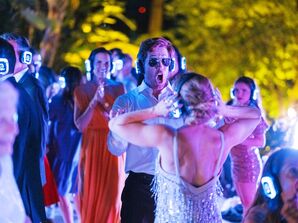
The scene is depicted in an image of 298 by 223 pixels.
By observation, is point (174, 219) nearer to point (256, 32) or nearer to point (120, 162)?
point (120, 162)

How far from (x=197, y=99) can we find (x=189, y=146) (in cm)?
25

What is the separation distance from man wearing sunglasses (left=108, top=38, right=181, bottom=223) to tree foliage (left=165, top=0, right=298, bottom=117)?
1196 centimetres

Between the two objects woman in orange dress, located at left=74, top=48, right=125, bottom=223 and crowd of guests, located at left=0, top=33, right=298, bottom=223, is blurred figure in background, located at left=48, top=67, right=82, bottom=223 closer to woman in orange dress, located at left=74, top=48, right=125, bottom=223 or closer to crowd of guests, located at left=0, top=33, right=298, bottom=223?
crowd of guests, located at left=0, top=33, right=298, bottom=223

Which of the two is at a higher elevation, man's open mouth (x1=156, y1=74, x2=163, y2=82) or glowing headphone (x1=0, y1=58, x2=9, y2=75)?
glowing headphone (x1=0, y1=58, x2=9, y2=75)

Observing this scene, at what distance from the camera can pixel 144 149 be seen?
5301mm

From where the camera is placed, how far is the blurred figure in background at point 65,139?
8.62m

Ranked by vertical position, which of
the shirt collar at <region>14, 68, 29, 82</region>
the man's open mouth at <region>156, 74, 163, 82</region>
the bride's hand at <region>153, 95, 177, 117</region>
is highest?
the shirt collar at <region>14, 68, 29, 82</region>

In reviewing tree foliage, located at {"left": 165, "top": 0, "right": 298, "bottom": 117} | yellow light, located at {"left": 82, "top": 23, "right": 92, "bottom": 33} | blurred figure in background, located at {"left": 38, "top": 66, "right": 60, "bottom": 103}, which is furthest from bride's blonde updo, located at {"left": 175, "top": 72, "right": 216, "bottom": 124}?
tree foliage, located at {"left": 165, "top": 0, "right": 298, "bottom": 117}

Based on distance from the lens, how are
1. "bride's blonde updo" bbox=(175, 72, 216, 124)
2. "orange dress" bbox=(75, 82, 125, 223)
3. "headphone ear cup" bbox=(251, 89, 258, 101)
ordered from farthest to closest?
"headphone ear cup" bbox=(251, 89, 258, 101) < "orange dress" bbox=(75, 82, 125, 223) < "bride's blonde updo" bbox=(175, 72, 216, 124)

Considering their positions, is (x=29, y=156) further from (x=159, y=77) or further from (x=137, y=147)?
(x=159, y=77)

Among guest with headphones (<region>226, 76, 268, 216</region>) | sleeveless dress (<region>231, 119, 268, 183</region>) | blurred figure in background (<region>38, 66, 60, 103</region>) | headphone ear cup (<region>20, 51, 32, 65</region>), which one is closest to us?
headphone ear cup (<region>20, 51, 32, 65</region>)

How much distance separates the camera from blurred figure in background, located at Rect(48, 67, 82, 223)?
28.3 ft

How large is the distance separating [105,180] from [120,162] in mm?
225

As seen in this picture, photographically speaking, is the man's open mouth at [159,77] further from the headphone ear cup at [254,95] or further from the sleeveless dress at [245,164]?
the headphone ear cup at [254,95]
